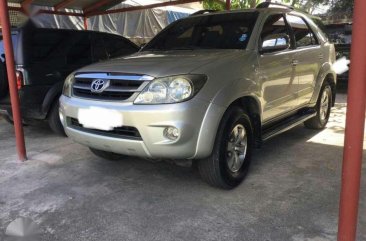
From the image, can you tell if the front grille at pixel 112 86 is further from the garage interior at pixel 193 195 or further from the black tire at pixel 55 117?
the black tire at pixel 55 117

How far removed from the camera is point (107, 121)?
11.4 ft

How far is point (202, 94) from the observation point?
3.28m

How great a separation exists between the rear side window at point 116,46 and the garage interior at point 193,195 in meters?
2.25

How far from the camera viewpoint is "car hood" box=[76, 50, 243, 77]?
3.38m

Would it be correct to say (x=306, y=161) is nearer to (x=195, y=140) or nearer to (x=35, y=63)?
(x=195, y=140)

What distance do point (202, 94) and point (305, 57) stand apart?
2.40m

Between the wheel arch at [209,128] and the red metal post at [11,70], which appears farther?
the red metal post at [11,70]

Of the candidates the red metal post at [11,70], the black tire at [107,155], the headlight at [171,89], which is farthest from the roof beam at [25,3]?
the headlight at [171,89]

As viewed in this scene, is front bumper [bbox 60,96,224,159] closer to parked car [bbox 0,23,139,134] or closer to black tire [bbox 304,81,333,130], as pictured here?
parked car [bbox 0,23,139,134]

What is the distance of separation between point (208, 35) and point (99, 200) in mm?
2142

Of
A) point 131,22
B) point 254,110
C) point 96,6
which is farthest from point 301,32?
point 131,22

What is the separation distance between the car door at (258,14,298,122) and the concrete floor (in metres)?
0.64

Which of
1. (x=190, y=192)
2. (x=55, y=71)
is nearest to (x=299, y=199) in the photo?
(x=190, y=192)

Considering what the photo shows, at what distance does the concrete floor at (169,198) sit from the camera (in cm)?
306
